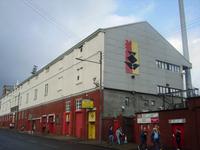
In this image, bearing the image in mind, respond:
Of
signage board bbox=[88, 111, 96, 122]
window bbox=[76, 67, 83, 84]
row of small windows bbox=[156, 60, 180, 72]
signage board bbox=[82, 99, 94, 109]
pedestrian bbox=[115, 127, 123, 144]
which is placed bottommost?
pedestrian bbox=[115, 127, 123, 144]

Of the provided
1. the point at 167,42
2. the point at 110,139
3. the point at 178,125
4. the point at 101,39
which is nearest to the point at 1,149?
the point at 110,139

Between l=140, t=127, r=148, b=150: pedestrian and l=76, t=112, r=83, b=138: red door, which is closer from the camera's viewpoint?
l=140, t=127, r=148, b=150: pedestrian

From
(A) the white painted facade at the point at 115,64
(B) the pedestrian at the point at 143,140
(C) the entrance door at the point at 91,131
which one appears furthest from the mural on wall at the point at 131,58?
(B) the pedestrian at the point at 143,140

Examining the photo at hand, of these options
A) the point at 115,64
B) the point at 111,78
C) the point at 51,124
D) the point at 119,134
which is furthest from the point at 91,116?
the point at 51,124

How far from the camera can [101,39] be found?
34.2 metres

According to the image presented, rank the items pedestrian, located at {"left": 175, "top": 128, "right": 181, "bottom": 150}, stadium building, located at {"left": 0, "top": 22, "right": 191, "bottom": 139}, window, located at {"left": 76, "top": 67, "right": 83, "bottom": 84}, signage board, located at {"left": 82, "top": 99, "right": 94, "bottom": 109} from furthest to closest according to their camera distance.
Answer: window, located at {"left": 76, "top": 67, "right": 83, "bottom": 84} → stadium building, located at {"left": 0, "top": 22, "right": 191, "bottom": 139} → signage board, located at {"left": 82, "top": 99, "right": 94, "bottom": 109} → pedestrian, located at {"left": 175, "top": 128, "right": 181, "bottom": 150}

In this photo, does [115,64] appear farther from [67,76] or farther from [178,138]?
[178,138]

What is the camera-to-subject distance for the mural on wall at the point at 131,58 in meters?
35.5

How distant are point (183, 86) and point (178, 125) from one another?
2106 cm

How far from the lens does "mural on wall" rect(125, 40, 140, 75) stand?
35.5m

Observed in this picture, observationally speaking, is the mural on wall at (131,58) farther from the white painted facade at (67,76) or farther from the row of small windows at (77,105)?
the row of small windows at (77,105)

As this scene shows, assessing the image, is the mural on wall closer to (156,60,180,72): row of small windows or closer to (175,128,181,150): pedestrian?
(156,60,180,72): row of small windows

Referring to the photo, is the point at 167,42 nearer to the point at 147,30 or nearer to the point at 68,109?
the point at 147,30

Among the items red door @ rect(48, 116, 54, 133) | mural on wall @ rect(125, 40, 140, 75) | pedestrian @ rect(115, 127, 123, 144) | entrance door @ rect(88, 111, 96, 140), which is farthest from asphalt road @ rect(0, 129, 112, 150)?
red door @ rect(48, 116, 54, 133)
